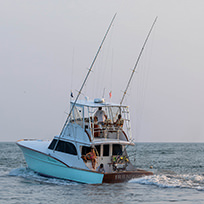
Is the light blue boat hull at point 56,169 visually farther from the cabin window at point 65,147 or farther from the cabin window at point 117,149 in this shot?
the cabin window at point 117,149

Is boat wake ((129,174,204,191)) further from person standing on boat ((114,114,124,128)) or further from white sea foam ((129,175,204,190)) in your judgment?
person standing on boat ((114,114,124,128))

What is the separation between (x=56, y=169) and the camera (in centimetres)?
2406

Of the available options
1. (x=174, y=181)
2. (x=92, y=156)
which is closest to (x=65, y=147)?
(x=92, y=156)

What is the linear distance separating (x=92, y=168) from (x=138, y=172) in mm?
2347

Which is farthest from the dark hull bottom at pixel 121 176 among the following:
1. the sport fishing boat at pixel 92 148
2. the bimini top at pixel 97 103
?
the bimini top at pixel 97 103

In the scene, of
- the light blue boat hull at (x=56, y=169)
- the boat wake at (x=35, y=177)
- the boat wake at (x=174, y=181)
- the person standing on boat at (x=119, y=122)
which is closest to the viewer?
the boat wake at (x=174, y=181)

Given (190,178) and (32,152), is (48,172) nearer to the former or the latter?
(32,152)

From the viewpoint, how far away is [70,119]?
24.5 meters

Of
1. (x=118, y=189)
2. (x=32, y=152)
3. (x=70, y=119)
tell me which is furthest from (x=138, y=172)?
(x=32, y=152)

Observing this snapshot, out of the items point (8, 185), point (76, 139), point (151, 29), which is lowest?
point (8, 185)

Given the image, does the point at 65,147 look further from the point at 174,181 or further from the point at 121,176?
the point at 174,181

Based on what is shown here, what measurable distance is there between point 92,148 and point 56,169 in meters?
2.36

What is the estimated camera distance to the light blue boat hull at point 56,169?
22.4m

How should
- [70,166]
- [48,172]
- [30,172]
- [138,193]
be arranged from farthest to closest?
[30,172], [48,172], [70,166], [138,193]
